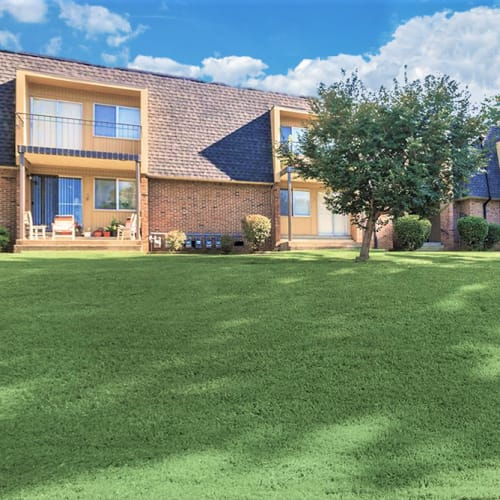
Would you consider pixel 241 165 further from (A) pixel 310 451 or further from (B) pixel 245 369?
(A) pixel 310 451

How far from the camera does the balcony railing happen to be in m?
14.4

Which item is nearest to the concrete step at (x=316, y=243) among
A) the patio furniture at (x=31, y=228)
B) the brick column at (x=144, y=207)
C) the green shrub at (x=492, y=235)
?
the brick column at (x=144, y=207)

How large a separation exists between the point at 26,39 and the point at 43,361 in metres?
20.7

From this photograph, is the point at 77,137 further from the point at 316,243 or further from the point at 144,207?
the point at 316,243

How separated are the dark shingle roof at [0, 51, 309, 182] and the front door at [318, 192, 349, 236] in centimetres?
298

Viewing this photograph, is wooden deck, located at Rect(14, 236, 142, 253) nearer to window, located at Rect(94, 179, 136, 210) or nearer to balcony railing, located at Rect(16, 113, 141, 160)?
window, located at Rect(94, 179, 136, 210)

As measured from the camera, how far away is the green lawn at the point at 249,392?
2.67 m

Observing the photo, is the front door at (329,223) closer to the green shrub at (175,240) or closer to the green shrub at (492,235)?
the green shrub at (492,235)

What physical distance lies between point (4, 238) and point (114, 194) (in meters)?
4.28

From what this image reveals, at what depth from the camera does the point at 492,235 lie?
1873 centimetres

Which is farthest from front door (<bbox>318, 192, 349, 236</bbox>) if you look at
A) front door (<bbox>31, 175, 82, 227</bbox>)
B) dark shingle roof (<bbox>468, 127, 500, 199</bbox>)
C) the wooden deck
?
front door (<bbox>31, 175, 82, 227</bbox>)

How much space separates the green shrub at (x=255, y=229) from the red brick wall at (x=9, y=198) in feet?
26.5

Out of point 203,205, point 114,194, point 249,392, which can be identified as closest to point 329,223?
point 203,205

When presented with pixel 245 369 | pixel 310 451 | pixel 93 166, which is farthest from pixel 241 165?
pixel 310 451
